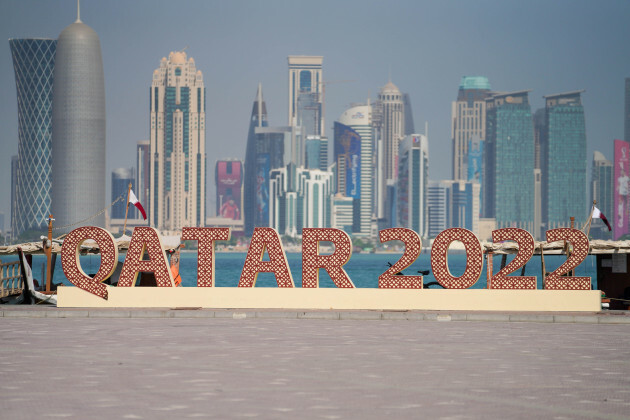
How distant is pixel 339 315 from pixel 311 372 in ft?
40.3

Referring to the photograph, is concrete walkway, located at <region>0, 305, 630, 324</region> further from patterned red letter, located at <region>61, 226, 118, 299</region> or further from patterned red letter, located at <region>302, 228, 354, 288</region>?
patterned red letter, located at <region>302, 228, 354, 288</region>

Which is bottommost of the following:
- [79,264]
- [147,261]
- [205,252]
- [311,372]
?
[311,372]

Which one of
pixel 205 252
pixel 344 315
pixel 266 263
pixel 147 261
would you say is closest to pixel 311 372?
pixel 344 315

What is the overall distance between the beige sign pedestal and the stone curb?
1.11 meters

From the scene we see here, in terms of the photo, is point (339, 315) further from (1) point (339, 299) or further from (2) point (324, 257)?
(2) point (324, 257)

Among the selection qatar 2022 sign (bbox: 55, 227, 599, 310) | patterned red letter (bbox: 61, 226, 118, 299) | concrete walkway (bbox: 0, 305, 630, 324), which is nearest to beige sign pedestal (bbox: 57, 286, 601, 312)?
qatar 2022 sign (bbox: 55, 227, 599, 310)

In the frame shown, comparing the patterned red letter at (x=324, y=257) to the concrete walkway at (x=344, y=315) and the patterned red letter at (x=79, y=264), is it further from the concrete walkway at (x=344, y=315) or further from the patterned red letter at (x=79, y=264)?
the patterned red letter at (x=79, y=264)

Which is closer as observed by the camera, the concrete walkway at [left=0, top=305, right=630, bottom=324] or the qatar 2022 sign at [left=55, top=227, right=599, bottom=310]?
the concrete walkway at [left=0, top=305, right=630, bottom=324]

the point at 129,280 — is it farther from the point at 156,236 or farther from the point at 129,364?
the point at 129,364

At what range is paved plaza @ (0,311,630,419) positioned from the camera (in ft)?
42.9

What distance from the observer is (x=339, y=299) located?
3092 cm

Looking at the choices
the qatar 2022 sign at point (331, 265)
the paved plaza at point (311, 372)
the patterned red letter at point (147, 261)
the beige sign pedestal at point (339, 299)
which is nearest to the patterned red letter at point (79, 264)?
the qatar 2022 sign at point (331, 265)

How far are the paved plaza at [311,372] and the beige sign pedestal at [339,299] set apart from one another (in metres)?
4.28

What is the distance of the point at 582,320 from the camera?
2812cm
